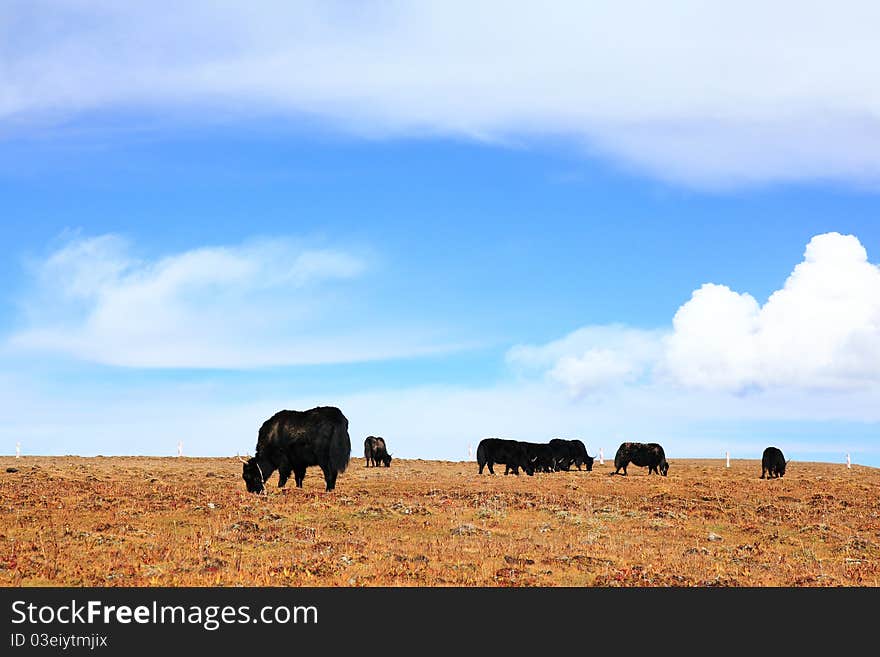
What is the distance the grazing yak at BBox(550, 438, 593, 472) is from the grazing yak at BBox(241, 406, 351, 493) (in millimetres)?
29071

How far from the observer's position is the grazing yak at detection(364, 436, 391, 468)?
6025cm

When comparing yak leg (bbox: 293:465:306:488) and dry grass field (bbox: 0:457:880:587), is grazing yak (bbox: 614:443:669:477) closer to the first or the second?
dry grass field (bbox: 0:457:880:587)

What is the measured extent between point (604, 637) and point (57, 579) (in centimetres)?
1003

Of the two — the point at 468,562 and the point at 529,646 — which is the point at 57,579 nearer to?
the point at 468,562

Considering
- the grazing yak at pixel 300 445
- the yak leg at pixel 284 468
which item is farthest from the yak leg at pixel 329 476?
the yak leg at pixel 284 468

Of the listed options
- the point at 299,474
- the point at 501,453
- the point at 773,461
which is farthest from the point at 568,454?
the point at 299,474

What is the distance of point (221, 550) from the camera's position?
59.1 feet

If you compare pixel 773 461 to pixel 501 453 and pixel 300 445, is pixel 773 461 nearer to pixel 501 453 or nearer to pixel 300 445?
pixel 501 453

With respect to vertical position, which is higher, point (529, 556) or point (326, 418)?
point (326, 418)

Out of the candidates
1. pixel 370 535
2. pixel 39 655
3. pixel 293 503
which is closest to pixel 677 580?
pixel 370 535

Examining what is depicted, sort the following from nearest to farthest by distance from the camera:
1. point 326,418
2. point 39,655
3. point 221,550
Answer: point 39,655 < point 221,550 < point 326,418

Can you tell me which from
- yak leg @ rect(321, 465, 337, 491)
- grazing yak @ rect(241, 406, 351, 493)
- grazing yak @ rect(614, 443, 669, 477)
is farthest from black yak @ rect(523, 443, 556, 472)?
yak leg @ rect(321, 465, 337, 491)

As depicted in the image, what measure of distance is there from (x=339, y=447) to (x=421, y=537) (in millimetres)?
9745

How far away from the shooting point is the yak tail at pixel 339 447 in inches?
1170
